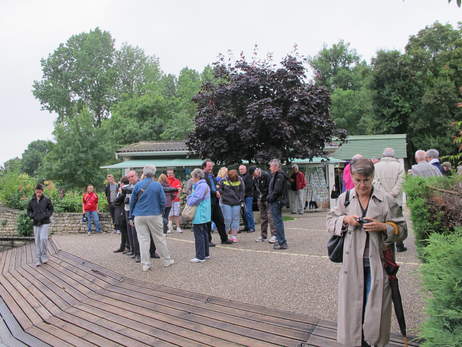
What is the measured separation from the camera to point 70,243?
1138 cm

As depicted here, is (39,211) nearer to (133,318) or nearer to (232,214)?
(232,214)

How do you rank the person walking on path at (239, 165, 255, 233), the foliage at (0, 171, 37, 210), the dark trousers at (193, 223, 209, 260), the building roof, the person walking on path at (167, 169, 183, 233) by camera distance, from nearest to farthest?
the dark trousers at (193, 223, 209, 260)
the person walking on path at (239, 165, 255, 233)
the person walking on path at (167, 169, 183, 233)
the foliage at (0, 171, 37, 210)
the building roof

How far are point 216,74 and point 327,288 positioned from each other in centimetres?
1036

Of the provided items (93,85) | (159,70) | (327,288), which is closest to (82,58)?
(93,85)

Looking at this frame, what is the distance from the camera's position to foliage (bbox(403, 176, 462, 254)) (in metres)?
4.30

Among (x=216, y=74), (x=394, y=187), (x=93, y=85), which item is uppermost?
(x=93, y=85)

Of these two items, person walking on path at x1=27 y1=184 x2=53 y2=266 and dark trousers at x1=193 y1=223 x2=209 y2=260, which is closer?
dark trousers at x1=193 y1=223 x2=209 y2=260

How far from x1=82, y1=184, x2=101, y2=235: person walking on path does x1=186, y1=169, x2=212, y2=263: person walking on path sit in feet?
20.8

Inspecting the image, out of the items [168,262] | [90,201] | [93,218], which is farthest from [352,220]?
[93,218]

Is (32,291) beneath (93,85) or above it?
beneath

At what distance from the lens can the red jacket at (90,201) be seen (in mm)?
12922

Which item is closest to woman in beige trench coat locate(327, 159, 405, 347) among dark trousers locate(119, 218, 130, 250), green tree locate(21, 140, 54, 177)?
dark trousers locate(119, 218, 130, 250)

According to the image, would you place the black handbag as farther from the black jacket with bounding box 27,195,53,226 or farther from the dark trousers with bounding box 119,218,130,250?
the black jacket with bounding box 27,195,53,226

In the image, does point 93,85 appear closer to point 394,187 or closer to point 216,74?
point 216,74
